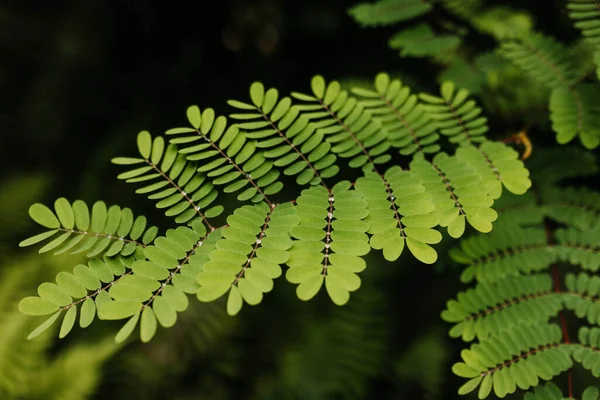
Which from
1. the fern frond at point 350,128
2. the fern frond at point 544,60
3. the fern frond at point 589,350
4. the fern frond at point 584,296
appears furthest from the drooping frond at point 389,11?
the fern frond at point 589,350

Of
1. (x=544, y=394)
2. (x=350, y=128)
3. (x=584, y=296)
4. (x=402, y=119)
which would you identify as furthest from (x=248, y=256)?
(x=584, y=296)

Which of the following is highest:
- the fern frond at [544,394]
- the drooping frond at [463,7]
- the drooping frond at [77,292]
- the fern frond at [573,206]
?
the drooping frond at [463,7]

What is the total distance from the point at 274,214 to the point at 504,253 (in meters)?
0.63

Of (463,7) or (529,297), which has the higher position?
(463,7)

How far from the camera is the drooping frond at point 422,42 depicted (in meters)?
1.46

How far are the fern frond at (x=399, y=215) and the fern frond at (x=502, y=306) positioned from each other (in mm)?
279

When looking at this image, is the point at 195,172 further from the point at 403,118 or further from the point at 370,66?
the point at 370,66

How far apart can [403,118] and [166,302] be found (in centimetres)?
74

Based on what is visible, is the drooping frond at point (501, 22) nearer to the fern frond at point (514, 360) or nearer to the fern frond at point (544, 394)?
the fern frond at point (514, 360)

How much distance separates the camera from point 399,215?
0.93m

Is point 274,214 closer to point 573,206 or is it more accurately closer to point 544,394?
point 544,394

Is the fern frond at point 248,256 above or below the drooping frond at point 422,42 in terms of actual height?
below

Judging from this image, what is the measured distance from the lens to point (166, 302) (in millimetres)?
784

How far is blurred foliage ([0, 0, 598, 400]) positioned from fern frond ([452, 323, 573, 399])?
1.25 ft
